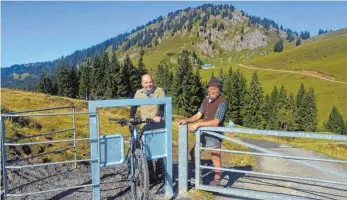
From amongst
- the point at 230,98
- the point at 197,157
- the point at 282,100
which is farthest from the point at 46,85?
the point at 197,157

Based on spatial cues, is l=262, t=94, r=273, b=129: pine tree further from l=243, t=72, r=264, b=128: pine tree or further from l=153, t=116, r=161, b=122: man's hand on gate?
l=153, t=116, r=161, b=122: man's hand on gate

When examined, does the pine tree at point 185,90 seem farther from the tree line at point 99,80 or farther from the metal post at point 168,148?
the metal post at point 168,148

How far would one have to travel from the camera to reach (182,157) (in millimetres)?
7535

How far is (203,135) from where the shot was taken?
25.5ft

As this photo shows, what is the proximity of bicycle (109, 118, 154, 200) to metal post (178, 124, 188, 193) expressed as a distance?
71 cm

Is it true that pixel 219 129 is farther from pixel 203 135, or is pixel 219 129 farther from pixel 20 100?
pixel 20 100

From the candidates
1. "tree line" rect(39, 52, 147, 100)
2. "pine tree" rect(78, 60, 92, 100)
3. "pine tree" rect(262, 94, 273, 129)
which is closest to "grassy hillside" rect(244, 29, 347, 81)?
"pine tree" rect(262, 94, 273, 129)

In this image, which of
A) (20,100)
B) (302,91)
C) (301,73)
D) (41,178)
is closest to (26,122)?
(41,178)

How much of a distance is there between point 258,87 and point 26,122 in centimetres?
9305

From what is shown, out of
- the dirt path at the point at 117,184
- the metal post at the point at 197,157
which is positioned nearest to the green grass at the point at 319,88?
the dirt path at the point at 117,184

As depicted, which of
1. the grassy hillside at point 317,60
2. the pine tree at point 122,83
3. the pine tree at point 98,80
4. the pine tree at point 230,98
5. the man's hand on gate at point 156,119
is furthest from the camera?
the grassy hillside at point 317,60

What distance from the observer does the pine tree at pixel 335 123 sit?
107812mm

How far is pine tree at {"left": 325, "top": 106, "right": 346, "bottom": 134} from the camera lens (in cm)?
10781

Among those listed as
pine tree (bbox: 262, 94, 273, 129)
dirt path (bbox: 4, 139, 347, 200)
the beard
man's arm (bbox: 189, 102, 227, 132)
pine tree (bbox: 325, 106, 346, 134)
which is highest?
the beard
